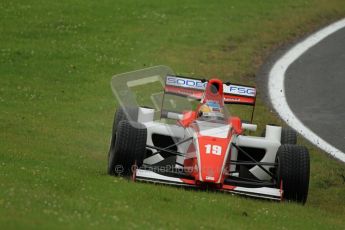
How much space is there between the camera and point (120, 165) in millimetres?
13648

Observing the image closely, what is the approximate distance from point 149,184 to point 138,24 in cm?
1663

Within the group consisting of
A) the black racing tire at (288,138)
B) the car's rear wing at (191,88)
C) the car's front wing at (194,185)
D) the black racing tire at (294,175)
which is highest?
the car's rear wing at (191,88)

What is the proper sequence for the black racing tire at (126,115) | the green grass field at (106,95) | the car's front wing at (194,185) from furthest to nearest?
the black racing tire at (126,115) < the car's front wing at (194,185) < the green grass field at (106,95)

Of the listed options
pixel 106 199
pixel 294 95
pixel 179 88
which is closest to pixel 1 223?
pixel 106 199

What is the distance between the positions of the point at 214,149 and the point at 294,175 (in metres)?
1.19

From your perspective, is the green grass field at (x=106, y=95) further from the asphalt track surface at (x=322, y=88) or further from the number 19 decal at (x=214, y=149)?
the asphalt track surface at (x=322, y=88)

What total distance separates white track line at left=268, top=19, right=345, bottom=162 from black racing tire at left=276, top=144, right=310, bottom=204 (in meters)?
4.60

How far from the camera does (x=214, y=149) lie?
13.6 metres

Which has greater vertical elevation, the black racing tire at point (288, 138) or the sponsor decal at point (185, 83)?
the sponsor decal at point (185, 83)

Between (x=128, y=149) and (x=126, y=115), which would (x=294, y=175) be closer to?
(x=128, y=149)

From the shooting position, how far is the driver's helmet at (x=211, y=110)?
48.1 feet

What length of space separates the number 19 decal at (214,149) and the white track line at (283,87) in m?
5.00

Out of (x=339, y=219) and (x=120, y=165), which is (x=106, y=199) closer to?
(x=120, y=165)

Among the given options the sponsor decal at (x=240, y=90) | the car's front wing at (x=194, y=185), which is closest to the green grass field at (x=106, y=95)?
the car's front wing at (x=194, y=185)
